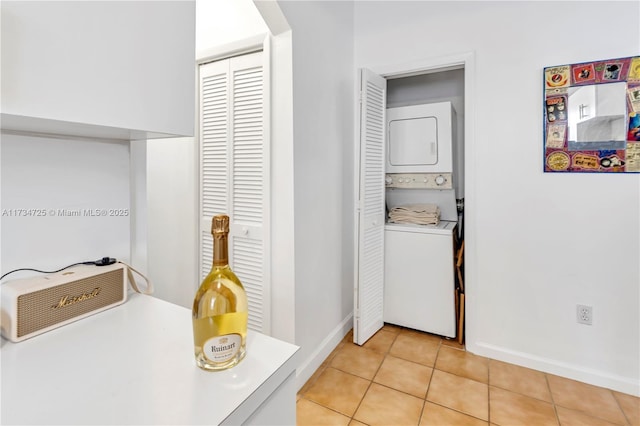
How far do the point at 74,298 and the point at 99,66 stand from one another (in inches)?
23.4

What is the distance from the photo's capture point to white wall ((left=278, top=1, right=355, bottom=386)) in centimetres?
→ 180

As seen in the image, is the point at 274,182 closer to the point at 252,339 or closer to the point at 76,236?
the point at 76,236

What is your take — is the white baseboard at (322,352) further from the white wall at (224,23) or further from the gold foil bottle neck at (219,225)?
the white wall at (224,23)

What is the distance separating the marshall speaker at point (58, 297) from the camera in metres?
0.73

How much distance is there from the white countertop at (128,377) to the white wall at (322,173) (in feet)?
3.49

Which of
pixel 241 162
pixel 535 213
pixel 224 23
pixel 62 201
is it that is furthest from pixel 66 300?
pixel 535 213

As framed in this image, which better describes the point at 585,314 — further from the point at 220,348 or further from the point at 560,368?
the point at 220,348

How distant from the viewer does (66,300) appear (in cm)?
82

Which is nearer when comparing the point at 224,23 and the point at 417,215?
the point at 224,23

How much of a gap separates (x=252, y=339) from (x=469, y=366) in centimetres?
188

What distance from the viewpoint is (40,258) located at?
0.86 metres

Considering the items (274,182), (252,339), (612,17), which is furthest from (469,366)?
(612,17)

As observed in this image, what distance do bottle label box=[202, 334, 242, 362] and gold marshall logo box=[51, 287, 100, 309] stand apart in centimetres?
46

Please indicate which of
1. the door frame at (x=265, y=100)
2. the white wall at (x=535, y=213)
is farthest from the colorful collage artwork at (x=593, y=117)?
the door frame at (x=265, y=100)
